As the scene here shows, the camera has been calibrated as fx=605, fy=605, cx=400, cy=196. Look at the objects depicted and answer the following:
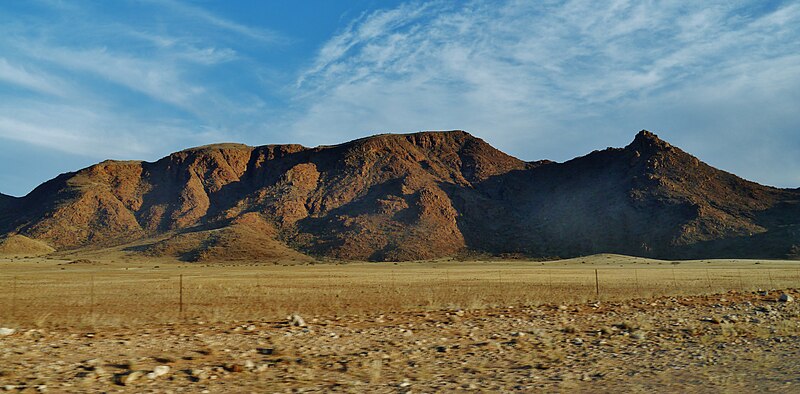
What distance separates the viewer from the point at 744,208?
121375 mm

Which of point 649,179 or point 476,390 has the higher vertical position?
point 649,179

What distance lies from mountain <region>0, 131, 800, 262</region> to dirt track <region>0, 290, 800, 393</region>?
3878 inches

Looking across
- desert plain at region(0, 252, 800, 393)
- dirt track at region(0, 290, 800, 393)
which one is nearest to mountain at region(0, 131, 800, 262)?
desert plain at region(0, 252, 800, 393)

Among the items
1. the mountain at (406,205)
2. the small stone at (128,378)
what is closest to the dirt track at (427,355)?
the small stone at (128,378)

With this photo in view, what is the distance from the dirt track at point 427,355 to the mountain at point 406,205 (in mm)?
98491

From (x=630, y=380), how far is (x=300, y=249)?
4561 inches

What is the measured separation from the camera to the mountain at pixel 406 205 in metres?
117

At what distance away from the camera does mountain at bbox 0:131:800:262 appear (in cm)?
11700

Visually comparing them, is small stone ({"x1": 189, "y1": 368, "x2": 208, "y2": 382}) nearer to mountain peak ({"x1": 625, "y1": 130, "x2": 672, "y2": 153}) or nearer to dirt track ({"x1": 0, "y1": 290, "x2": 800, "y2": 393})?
dirt track ({"x1": 0, "y1": 290, "x2": 800, "y2": 393})

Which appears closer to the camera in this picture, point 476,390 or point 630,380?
point 476,390

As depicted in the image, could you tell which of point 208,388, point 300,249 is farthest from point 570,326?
point 300,249

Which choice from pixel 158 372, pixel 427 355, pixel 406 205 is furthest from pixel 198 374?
pixel 406 205

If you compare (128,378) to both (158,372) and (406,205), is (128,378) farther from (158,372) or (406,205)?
(406,205)

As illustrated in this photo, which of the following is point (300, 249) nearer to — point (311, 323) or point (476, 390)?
point (311, 323)
